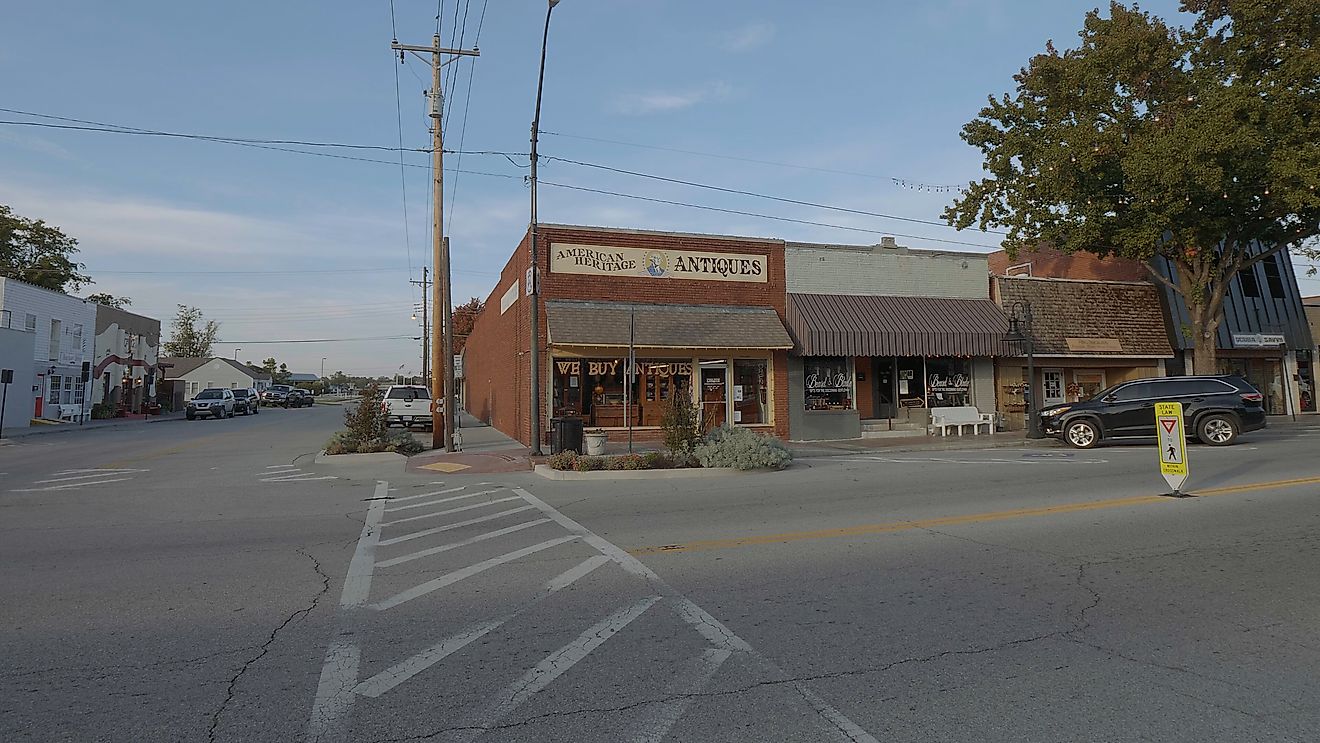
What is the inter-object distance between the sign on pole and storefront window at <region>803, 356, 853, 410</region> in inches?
472

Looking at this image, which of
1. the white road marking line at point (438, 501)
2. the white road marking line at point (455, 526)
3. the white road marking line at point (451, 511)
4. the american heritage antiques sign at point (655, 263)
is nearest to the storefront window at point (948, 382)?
the american heritage antiques sign at point (655, 263)

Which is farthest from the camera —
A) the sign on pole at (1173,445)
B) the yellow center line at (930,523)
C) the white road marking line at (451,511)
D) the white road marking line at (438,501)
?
the white road marking line at (438,501)

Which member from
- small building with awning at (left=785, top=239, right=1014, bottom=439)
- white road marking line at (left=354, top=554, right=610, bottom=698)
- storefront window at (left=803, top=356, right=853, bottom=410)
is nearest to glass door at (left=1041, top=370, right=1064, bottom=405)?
small building with awning at (left=785, top=239, right=1014, bottom=439)

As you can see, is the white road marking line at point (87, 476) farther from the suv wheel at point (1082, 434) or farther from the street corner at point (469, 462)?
the suv wheel at point (1082, 434)

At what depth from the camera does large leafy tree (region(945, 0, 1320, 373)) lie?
63.2 ft

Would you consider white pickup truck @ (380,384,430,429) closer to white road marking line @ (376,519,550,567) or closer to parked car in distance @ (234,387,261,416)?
white road marking line @ (376,519,550,567)

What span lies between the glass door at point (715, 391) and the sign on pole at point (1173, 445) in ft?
40.0

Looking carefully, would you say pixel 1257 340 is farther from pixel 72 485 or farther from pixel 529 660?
pixel 72 485

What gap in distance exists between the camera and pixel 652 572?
259 inches

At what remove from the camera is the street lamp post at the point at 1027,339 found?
2078 cm

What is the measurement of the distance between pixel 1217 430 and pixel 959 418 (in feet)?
20.8

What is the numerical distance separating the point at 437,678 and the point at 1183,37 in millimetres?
26922

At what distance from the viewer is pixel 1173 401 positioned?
58.6 ft

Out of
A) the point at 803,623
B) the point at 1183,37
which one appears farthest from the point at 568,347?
the point at 1183,37
